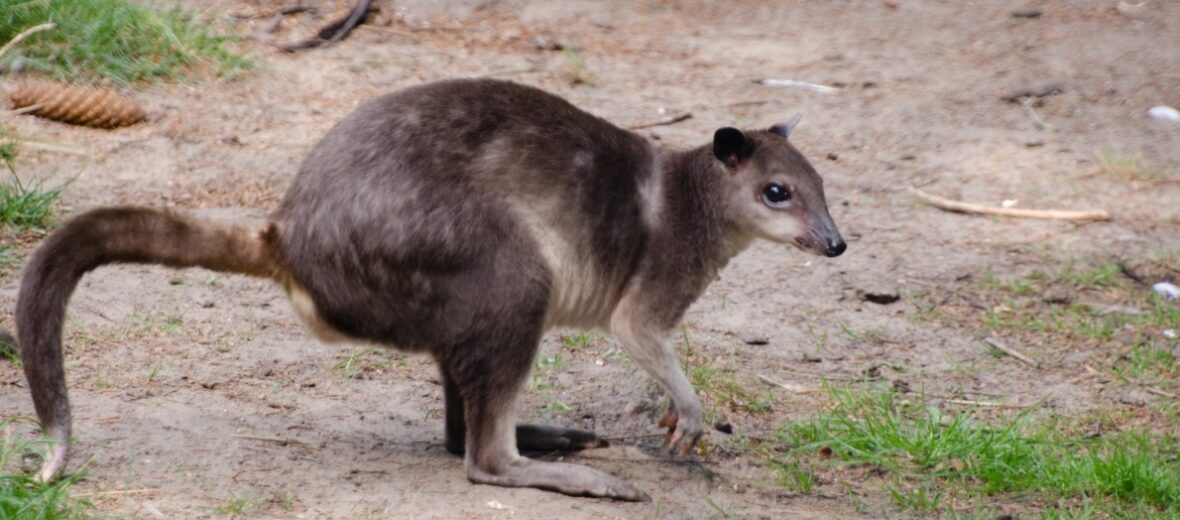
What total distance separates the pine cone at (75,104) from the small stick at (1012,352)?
4.26 metres

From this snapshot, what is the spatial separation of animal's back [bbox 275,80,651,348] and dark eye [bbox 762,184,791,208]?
627 mm

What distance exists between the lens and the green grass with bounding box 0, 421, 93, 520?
3.74 m

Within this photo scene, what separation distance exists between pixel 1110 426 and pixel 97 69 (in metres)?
5.23

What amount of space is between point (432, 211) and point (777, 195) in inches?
49.9

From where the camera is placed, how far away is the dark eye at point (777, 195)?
16.3 ft

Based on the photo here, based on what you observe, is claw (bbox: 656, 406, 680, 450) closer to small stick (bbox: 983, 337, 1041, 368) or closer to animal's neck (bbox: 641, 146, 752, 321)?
animal's neck (bbox: 641, 146, 752, 321)

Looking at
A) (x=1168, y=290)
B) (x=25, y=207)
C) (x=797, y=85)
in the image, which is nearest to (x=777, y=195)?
(x=1168, y=290)

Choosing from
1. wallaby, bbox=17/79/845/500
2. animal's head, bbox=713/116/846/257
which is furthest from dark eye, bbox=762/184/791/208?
wallaby, bbox=17/79/845/500

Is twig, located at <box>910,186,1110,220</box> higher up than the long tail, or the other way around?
the long tail

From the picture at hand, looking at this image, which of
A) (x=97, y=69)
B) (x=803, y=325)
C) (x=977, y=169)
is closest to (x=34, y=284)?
(x=803, y=325)

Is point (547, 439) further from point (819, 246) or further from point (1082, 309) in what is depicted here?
point (1082, 309)

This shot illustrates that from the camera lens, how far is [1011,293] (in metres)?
6.91

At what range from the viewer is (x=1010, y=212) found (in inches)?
302

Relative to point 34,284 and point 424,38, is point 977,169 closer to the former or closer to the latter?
point 424,38
